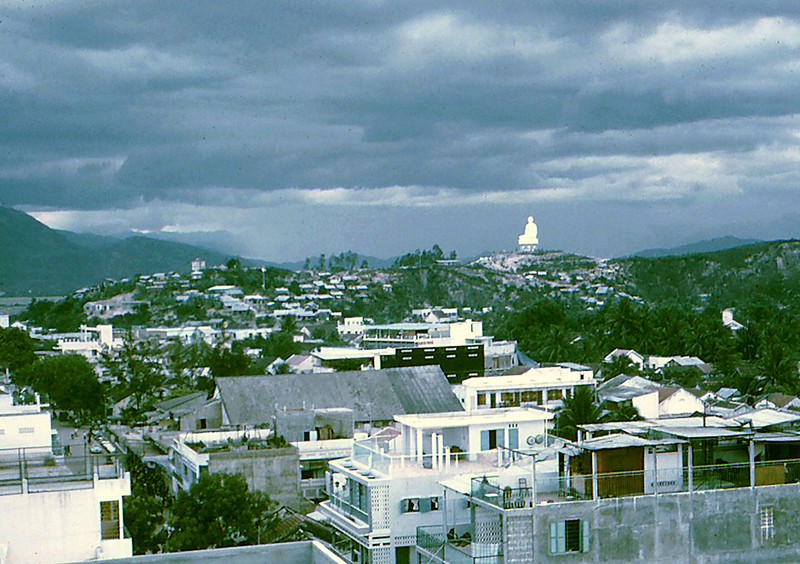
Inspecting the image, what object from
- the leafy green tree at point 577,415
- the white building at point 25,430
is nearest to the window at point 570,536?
the white building at point 25,430

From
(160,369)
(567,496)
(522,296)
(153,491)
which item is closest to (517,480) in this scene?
(567,496)

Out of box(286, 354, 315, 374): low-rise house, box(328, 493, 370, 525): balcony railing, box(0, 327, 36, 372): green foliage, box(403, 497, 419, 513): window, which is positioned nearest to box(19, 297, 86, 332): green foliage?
box(0, 327, 36, 372): green foliage

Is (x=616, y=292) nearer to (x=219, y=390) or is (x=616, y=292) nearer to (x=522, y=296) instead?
(x=522, y=296)

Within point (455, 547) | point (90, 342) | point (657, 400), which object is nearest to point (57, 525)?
point (455, 547)

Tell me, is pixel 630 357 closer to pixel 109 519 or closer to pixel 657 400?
pixel 657 400

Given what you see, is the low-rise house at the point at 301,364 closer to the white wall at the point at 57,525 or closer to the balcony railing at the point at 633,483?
the balcony railing at the point at 633,483

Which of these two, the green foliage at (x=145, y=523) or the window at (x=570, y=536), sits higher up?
the window at (x=570, y=536)
